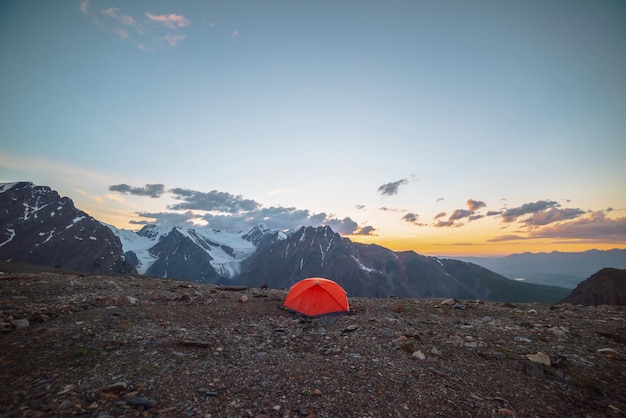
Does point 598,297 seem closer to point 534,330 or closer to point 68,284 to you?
point 534,330

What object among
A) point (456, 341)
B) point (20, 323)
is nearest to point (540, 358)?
point (456, 341)

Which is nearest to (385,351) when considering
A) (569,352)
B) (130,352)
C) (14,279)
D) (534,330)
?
(569,352)

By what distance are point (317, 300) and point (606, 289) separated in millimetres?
72914

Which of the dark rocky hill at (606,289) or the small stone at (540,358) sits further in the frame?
the dark rocky hill at (606,289)

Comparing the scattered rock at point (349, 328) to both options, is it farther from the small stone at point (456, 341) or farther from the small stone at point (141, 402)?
the small stone at point (141, 402)

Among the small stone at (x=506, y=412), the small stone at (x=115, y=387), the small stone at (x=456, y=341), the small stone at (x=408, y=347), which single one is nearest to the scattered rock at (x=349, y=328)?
A: the small stone at (x=408, y=347)

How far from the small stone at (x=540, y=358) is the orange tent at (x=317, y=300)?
7.48 metres

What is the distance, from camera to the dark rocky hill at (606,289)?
169 feet

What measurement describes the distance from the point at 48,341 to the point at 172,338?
10.4 feet

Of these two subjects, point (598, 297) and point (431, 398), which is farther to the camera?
point (598, 297)

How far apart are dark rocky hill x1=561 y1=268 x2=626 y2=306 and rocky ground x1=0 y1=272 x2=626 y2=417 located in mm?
54813

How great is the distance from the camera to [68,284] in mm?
13984

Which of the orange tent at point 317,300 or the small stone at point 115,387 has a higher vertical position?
the orange tent at point 317,300

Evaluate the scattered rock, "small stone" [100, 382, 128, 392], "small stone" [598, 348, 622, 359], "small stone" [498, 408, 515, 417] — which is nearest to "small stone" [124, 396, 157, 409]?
"small stone" [100, 382, 128, 392]
